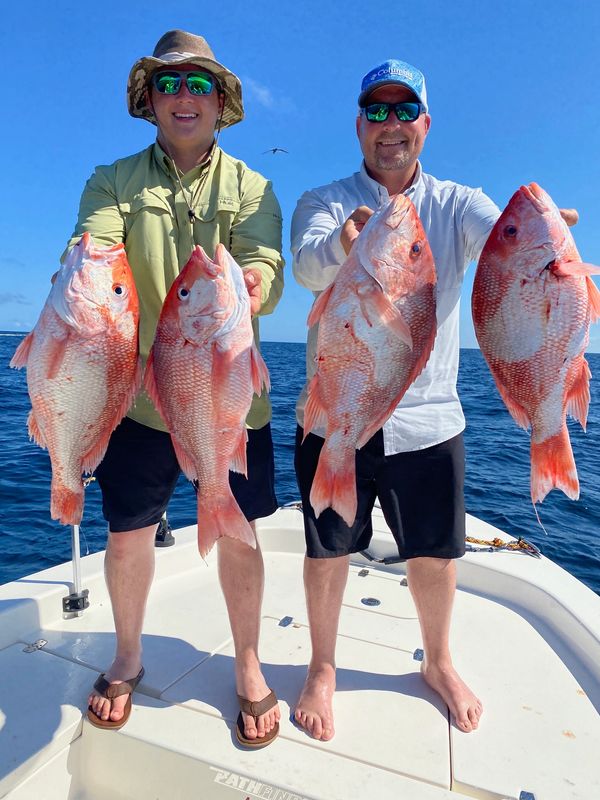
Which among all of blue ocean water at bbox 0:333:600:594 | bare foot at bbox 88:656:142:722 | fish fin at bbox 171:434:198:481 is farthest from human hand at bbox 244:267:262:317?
blue ocean water at bbox 0:333:600:594

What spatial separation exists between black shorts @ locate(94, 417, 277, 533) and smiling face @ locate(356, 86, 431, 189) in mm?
1433

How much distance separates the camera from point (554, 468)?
2201 millimetres

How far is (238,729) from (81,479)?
140 cm

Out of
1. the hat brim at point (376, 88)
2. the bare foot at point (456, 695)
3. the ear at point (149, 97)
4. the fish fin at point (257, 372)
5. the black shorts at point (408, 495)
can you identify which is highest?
the ear at point (149, 97)

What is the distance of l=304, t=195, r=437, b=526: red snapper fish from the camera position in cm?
223

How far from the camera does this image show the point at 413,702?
2.95 m

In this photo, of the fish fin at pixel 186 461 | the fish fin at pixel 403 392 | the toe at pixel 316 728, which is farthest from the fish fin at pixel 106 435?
the toe at pixel 316 728

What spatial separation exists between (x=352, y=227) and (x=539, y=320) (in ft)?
2.68

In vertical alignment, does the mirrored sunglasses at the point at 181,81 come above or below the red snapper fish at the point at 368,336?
above

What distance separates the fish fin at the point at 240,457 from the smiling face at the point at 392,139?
144 cm

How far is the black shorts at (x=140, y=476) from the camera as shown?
278cm

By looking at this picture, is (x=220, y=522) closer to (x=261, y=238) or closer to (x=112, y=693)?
(x=112, y=693)

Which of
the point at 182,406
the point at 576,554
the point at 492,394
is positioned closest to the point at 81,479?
the point at 182,406

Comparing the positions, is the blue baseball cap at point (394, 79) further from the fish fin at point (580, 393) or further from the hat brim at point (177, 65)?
the fish fin at point (580, 393)
